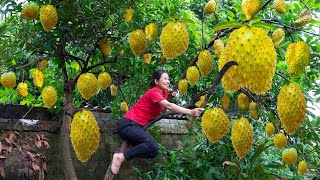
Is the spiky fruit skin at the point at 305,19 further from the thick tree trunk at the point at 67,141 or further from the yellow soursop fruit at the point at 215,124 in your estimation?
the thick tree trunk at the point at 67,141

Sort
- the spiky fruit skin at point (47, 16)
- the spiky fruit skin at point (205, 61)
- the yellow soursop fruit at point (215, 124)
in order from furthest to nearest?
the spiky fruit skin at point (47, 16) → the spiky fruit skin at point (205, 61) → the yellow soursop fruit at point (215, 124)

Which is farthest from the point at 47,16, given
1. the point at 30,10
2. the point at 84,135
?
the point at 84,135

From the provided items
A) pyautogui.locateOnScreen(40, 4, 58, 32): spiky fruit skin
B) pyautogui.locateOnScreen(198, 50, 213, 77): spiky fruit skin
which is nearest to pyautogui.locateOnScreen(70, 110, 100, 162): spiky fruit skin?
pyautogui.locateOnScreen(198, 50, 213, 77): spiky fruit skin

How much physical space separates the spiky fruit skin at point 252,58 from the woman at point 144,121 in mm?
1569

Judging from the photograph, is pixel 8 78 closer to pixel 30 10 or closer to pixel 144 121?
pixel 30 10

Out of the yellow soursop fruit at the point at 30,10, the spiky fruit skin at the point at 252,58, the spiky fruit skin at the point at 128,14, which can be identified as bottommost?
the spiky fruit skin at the point at 128,14

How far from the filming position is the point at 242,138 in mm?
1575

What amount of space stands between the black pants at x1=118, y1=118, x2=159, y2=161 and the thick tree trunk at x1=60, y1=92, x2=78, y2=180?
0.41 metres

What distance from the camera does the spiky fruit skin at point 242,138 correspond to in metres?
1.56

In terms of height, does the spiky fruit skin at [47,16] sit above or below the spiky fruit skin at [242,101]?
above

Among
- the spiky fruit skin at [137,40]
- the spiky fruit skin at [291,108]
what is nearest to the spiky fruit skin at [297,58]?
the spiky fruit skin at [291,108]

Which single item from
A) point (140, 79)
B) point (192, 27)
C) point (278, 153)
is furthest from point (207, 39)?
point (278, 153)

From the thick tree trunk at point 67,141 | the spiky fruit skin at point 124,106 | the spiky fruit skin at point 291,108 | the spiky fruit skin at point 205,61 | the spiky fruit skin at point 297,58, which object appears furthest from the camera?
the spiky fruit skin at point 124,106

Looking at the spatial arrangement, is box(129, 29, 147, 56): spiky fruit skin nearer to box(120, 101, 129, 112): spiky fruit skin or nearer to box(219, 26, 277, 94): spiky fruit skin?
box(120, 101, 129, 112): spiky fruit skin
